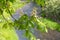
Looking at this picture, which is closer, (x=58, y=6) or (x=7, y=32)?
(x=7, y=32)

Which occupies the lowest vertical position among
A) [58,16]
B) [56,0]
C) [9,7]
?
[58,16]

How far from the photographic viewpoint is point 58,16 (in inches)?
790

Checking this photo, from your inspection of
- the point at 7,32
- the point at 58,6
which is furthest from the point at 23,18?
the point at 58,6

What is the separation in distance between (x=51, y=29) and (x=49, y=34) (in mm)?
937

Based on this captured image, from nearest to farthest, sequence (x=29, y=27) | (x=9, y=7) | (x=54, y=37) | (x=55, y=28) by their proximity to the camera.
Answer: (x=29, y=27) < (x=9, y=7) < (x=54, y=37) < (x=55, y=28)

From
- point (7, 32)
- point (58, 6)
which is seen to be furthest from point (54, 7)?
point (7, 32)

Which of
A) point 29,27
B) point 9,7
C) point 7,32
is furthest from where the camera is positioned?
point 7,32

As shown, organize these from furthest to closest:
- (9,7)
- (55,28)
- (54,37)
Answer: (55,28), (54,37), (9,7)

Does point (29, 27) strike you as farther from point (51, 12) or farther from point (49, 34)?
point (51, 12)

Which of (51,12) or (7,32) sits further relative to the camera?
(51,12)

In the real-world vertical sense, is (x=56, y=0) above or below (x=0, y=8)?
below

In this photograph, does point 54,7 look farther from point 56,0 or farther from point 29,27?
point 29,27

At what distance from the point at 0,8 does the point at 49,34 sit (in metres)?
13.3

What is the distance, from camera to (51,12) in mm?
20578
